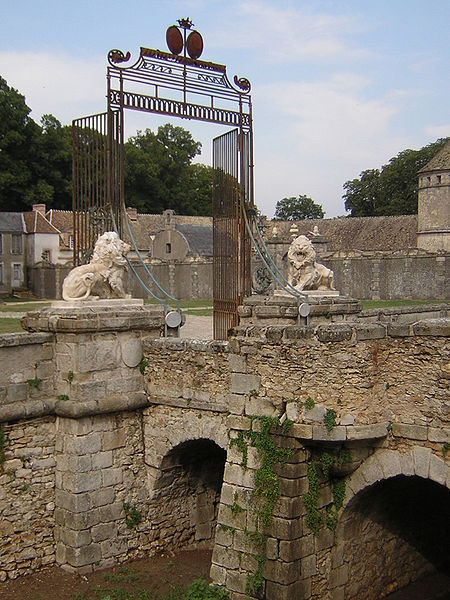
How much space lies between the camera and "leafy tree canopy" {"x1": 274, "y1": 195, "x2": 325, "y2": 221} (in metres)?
78.3

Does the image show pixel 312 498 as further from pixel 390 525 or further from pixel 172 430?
pixel 172 430

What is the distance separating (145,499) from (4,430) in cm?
228

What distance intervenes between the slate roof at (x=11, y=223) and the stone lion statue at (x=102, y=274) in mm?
31848

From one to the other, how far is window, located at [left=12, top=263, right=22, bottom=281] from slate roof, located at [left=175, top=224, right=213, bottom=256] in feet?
32.9

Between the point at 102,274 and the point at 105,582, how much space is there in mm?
4042

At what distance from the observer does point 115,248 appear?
33.2 ft

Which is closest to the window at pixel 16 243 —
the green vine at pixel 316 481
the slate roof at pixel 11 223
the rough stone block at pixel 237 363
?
the slate roof at pixel 11 223

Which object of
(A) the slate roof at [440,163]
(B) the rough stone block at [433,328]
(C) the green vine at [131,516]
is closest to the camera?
(B) the rough stone block at [433,328]

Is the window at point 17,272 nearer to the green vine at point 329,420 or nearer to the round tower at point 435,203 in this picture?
the round tower at point 435,203

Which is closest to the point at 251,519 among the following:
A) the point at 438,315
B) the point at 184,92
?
the point at 184,92

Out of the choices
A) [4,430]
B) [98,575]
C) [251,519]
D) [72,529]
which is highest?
[4,430]

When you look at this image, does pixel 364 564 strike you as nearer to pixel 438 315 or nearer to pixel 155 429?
pixel 155 429

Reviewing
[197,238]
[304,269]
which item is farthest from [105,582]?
[197,238]

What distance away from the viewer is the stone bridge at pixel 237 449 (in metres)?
7.80
